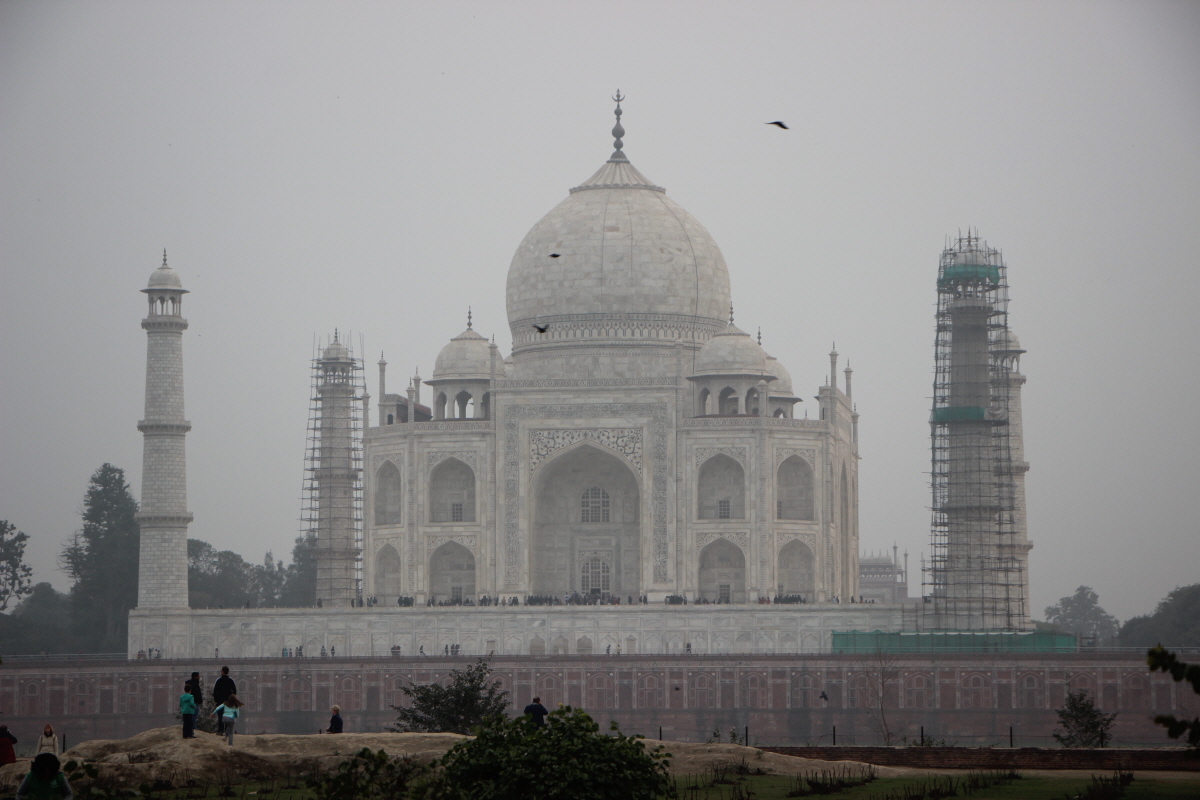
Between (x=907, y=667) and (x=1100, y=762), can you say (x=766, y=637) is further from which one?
(x=1100, y=762)

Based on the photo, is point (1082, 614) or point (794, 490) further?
point (1082, 614)

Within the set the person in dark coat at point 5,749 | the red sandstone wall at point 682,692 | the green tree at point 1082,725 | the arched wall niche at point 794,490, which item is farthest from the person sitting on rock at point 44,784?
the arched wall niche at point 794,490

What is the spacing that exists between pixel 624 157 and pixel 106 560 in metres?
16.0

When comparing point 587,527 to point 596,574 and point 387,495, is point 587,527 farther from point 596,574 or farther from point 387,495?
point 387,495

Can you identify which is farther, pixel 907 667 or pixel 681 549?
pixel 681 549

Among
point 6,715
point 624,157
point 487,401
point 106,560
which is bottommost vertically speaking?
point 6,715

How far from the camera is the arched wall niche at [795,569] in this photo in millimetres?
40938

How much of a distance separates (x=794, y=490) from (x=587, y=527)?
454 cm

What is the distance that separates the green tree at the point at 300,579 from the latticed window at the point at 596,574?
18.3 meters

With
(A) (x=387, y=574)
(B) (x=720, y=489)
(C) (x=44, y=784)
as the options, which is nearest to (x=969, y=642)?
(B) (x=720, y=489)

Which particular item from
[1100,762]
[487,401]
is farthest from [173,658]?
[1100,762]

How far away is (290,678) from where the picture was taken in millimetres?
35375

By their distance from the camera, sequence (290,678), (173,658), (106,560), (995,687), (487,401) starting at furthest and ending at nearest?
1. (106,560)
2. (487,401)
3. (173,658)
4. (290,678)
5. (995,687)

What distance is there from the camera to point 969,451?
123ft
